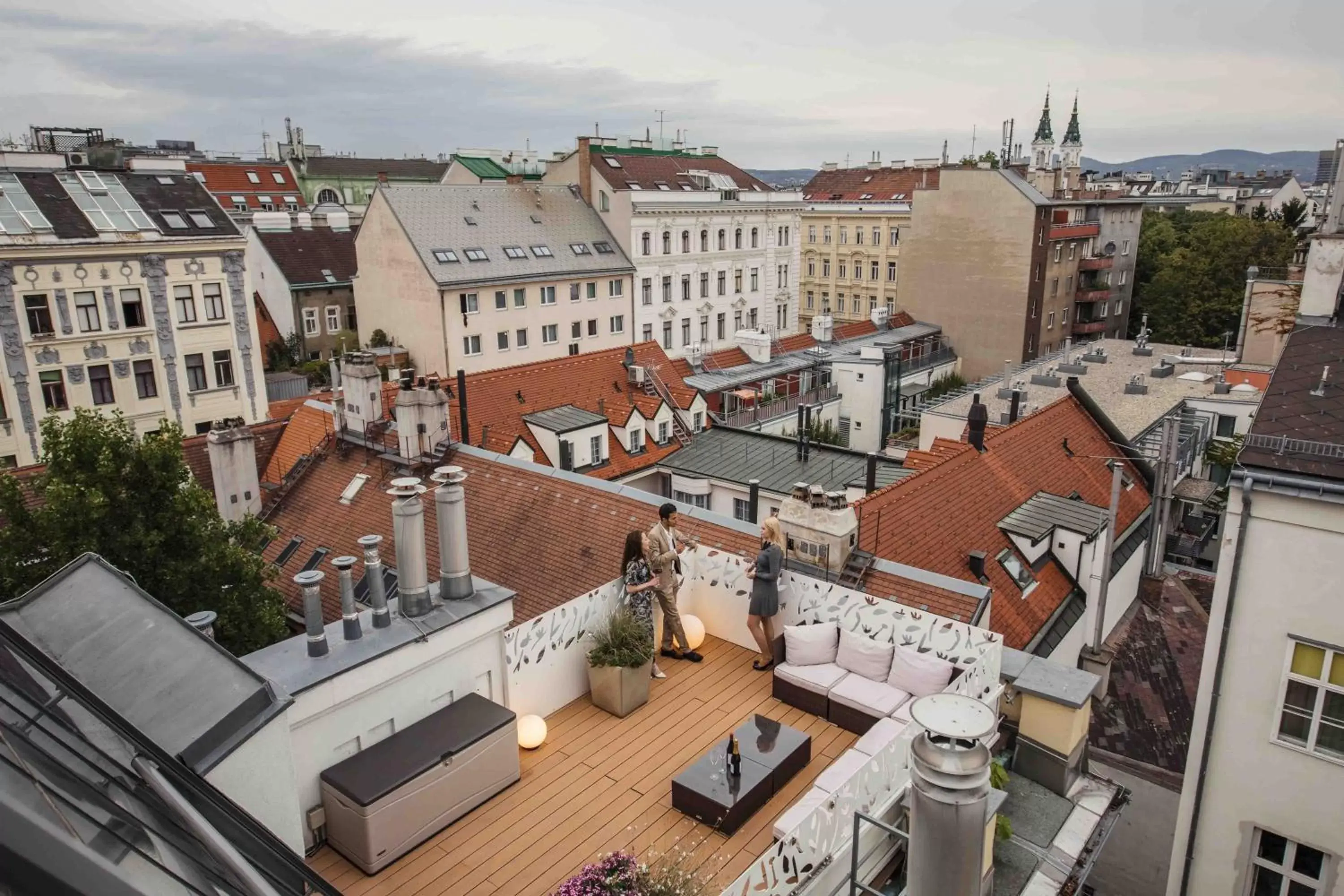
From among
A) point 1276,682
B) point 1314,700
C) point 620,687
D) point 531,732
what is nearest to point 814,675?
point 620,687

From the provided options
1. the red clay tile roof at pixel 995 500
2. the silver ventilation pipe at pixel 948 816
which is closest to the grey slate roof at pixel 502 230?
the red clay tile roof at pixel 995 500

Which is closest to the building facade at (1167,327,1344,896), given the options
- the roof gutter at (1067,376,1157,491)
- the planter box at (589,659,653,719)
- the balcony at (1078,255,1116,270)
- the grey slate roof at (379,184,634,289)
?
the planter box at (589,659,653,719)

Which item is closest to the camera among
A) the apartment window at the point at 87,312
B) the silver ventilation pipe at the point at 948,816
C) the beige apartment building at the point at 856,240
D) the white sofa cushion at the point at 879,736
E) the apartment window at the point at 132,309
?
the silver ventilation pipe at the point at 948,816

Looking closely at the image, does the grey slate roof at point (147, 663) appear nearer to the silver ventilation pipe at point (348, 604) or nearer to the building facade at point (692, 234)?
the silver ventilation pipe at point (348, 604)

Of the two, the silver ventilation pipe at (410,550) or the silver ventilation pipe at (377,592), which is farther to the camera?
the silver ventilation pipe at (410,550)

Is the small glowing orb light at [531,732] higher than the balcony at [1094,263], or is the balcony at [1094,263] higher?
the balcony at [1094,263]

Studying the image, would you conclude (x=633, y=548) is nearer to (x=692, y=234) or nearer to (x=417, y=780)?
(x=417, y=780)

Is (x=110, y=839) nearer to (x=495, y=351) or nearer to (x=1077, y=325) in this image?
(x=495, y=351)

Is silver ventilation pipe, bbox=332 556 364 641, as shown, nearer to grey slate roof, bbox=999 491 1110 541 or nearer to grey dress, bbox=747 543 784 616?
grey dress, bbox=747 543 784 616
